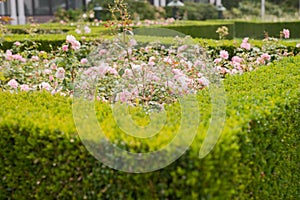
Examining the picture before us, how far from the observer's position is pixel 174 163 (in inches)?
102

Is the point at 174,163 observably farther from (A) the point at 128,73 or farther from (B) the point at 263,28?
(B) the point at 263,28

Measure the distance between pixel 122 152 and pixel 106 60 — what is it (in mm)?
2607

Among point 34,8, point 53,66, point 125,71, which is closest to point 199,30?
point 53,66

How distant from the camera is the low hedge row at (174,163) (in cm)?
261

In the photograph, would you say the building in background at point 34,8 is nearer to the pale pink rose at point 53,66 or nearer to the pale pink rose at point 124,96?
the pale pink rose at point 53,66

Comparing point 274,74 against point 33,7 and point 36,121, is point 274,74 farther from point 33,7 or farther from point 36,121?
point 33,7

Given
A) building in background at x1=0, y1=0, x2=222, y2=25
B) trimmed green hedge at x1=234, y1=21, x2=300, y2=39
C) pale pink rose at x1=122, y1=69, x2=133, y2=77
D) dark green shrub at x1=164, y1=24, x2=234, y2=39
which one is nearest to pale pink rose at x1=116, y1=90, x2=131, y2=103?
pale pink rose at x1=122, y1=69, x2=133, y2=77

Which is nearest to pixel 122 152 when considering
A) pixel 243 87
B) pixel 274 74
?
pixel 243 87

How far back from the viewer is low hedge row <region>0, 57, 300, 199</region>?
2.61 m

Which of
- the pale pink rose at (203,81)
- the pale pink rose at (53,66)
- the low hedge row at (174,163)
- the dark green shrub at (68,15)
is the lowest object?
the low hedge row at (174,163)

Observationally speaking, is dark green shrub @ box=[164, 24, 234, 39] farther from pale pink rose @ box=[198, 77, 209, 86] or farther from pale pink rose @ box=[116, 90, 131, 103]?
pale pink rose @ box=[116, 90, 131, 103]

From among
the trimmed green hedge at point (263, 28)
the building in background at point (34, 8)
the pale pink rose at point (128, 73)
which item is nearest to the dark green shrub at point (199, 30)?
the trimmed green hedge at point (263, 28)

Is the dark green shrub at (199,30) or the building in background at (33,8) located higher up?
the building in background at (33,8)

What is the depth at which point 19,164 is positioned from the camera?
121 inches
